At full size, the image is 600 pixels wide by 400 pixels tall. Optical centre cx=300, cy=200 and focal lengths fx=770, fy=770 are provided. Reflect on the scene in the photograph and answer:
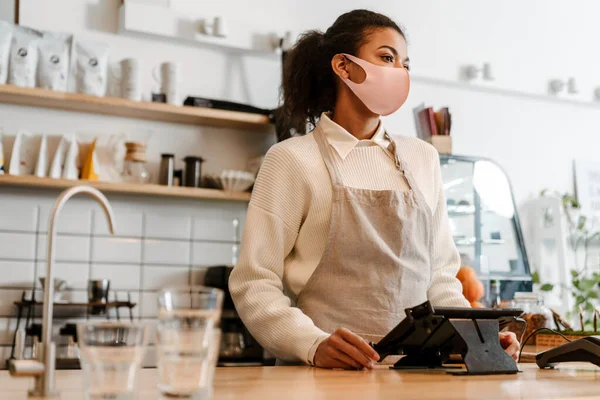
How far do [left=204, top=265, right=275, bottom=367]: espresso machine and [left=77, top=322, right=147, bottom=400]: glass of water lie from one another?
8.22 ft

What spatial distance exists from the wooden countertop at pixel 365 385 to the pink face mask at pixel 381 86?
739 millimetres

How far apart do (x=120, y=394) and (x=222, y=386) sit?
0.27m

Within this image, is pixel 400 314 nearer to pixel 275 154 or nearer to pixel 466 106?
pixel 275 154

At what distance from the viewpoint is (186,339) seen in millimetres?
840

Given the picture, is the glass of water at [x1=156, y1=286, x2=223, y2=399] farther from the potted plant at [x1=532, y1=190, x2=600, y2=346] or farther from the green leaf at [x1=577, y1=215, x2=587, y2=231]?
the green leaf at [x1=577, y1=215, x2=587, y2=231]

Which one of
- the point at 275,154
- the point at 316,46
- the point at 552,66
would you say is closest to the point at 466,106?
the point at 552,66

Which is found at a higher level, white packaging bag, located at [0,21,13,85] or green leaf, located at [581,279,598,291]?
white packaging bag, located at [0,21,13,85]

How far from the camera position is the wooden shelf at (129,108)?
10.4ft

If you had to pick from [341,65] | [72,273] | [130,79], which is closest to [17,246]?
[72,273]

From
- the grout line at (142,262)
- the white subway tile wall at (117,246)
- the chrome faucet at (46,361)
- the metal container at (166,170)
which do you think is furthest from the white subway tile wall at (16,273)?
the chrome faucet at (46,361)

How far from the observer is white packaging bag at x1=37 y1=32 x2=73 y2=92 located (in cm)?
324

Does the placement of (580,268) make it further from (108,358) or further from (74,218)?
(108,358)

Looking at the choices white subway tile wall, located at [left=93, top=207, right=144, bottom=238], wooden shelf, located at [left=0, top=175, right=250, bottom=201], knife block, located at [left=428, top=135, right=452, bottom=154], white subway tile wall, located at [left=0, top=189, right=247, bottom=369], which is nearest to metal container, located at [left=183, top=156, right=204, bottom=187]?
wooden shelf, located at [left=0, top=175, right=250, bottom=201]

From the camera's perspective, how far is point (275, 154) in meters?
1.83
